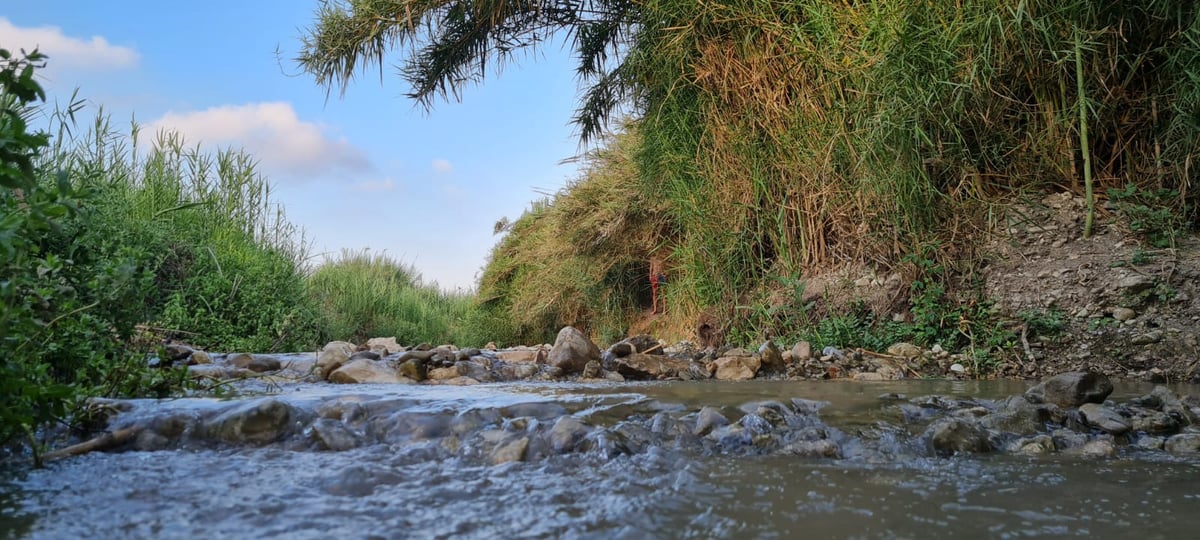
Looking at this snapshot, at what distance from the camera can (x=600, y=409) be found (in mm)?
2465

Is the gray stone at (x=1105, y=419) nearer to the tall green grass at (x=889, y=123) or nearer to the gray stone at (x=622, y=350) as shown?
the tall green grass at (x=889, y=123)

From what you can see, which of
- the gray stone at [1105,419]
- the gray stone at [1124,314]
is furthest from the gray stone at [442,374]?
the gray stone at [1124,314]

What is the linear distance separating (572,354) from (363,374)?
1.18 m

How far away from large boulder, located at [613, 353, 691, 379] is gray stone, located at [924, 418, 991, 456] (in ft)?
6.92

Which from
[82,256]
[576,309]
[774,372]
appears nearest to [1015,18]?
[774,372]

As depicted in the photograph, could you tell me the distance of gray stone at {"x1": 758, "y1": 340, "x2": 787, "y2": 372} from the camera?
4.19 meters

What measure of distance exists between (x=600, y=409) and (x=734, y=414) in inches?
17.3

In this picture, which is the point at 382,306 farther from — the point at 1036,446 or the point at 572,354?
the point at 1036,446

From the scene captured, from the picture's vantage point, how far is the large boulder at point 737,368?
409 centimetres

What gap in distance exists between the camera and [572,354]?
4340 mm

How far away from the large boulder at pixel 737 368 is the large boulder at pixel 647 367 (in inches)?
7.4

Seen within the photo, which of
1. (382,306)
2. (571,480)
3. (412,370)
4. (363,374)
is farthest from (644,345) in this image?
(382,306)

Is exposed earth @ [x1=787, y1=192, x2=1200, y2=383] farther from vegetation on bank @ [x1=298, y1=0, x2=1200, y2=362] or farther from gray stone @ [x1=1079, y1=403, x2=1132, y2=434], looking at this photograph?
gray stone @ [x1=1079, y1=403, x2=1132, y2=434]

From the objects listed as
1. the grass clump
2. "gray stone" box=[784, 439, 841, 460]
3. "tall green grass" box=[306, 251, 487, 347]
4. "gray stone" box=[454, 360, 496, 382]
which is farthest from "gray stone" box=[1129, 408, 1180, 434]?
"tall green grass" box=[306, 251, 487, 347]
